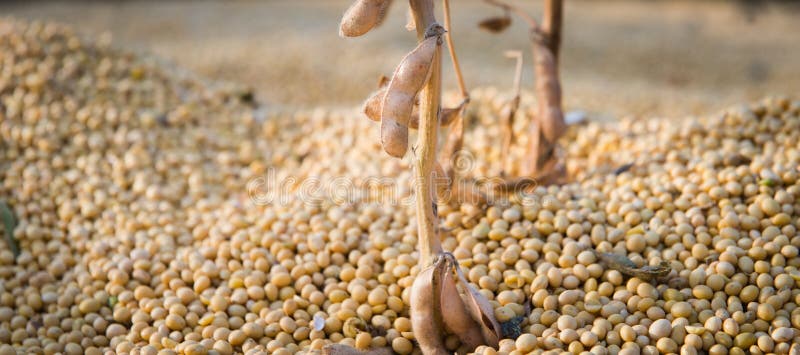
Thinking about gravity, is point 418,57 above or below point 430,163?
above

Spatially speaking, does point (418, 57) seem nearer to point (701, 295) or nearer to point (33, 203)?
point (701, 295)

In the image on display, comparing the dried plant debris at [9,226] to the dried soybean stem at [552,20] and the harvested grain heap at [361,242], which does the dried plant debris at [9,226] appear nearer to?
the harvested grain heap at [361,242]

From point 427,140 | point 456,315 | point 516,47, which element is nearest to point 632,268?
point 456,315

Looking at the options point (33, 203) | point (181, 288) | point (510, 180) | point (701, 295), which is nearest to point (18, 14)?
point (33, 203)

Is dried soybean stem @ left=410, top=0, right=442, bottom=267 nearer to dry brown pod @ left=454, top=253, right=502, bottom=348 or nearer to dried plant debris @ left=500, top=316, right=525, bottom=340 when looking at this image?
dry brown pod @ left=454, top=253, right=502, bottom=348

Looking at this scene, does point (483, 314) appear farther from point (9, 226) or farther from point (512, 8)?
point (9, 226)

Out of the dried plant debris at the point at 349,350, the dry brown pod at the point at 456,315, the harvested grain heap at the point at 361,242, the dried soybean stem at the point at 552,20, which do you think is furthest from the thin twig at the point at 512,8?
the dried plant debris at the point at 349,350
